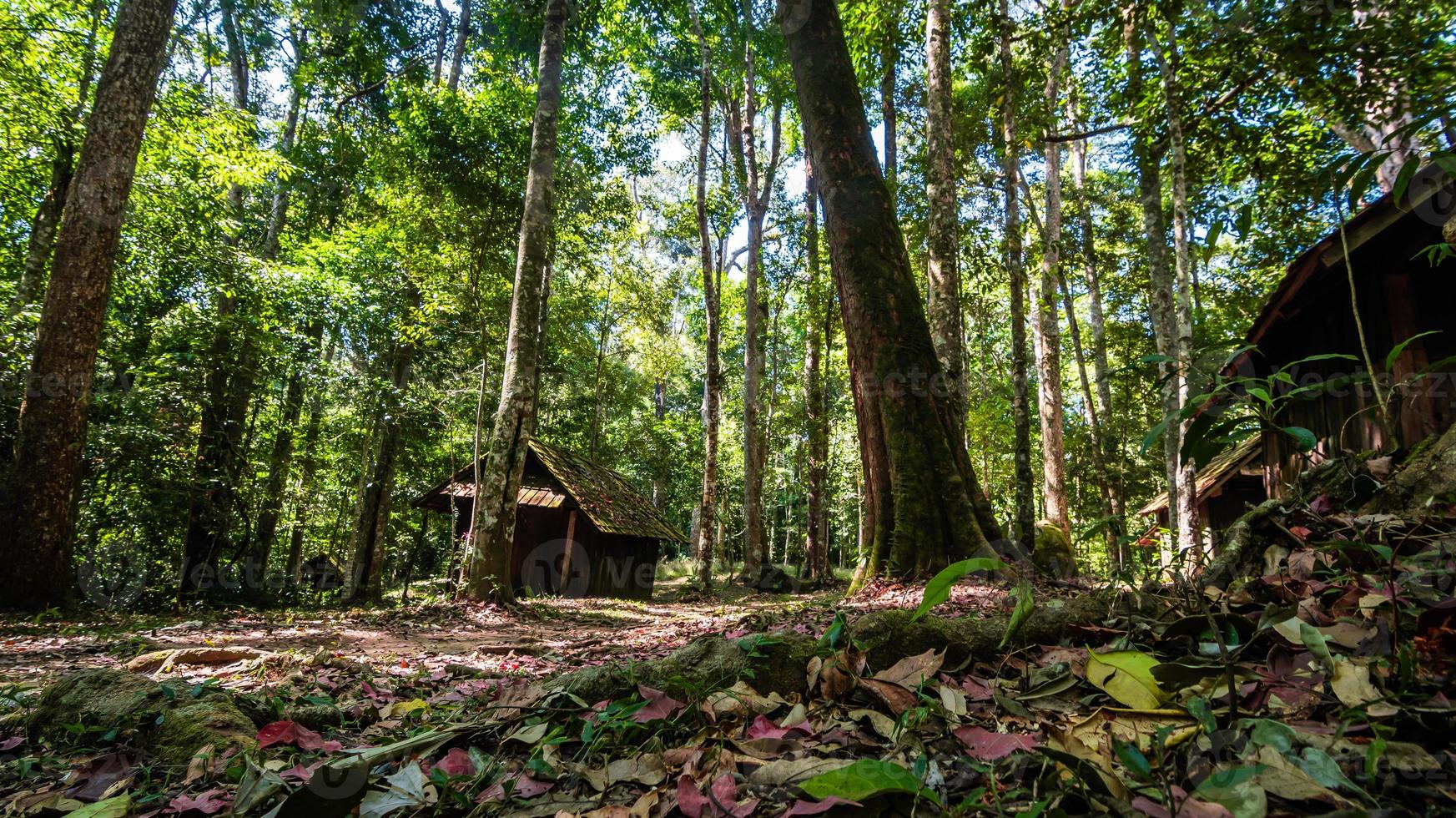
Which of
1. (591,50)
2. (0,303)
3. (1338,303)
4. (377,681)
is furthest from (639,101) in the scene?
(377,681)

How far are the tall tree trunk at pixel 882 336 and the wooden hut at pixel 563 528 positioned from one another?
404 inches

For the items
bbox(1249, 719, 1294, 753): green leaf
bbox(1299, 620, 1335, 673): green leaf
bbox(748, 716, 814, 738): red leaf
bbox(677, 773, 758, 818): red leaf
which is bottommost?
bbox(677, 773, 758, 818): red leaf

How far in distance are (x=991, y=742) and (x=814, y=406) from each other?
52.7 ft

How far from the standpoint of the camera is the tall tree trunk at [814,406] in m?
17.0

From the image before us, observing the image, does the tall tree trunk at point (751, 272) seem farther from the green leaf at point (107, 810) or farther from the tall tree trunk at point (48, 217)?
the green leaf at point (107, 810)

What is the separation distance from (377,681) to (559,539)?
12993 millimetres

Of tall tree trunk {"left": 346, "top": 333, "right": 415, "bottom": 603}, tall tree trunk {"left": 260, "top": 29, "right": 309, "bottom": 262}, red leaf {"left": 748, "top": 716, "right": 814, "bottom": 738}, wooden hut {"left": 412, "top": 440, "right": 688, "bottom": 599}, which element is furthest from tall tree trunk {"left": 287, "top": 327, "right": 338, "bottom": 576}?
red leaf {"left": 748, "top": 716, "right": 814, "bottom": 738}

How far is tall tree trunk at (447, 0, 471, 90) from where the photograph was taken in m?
20.3

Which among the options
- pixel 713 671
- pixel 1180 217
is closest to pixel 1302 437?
pixel 713 671

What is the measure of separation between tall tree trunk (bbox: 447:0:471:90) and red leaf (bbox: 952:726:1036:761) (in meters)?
23.4

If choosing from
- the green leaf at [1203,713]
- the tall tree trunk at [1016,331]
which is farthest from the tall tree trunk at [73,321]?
the tall tree trunk at [1016,331]

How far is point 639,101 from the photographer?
17.9m

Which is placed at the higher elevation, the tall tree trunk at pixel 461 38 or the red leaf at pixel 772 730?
the tall tree trunk at pixel 461 38

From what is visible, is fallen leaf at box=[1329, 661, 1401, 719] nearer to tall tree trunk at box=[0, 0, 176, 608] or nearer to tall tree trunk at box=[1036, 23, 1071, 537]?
tall tree trunk at box=[0, 0, 176, 608]
